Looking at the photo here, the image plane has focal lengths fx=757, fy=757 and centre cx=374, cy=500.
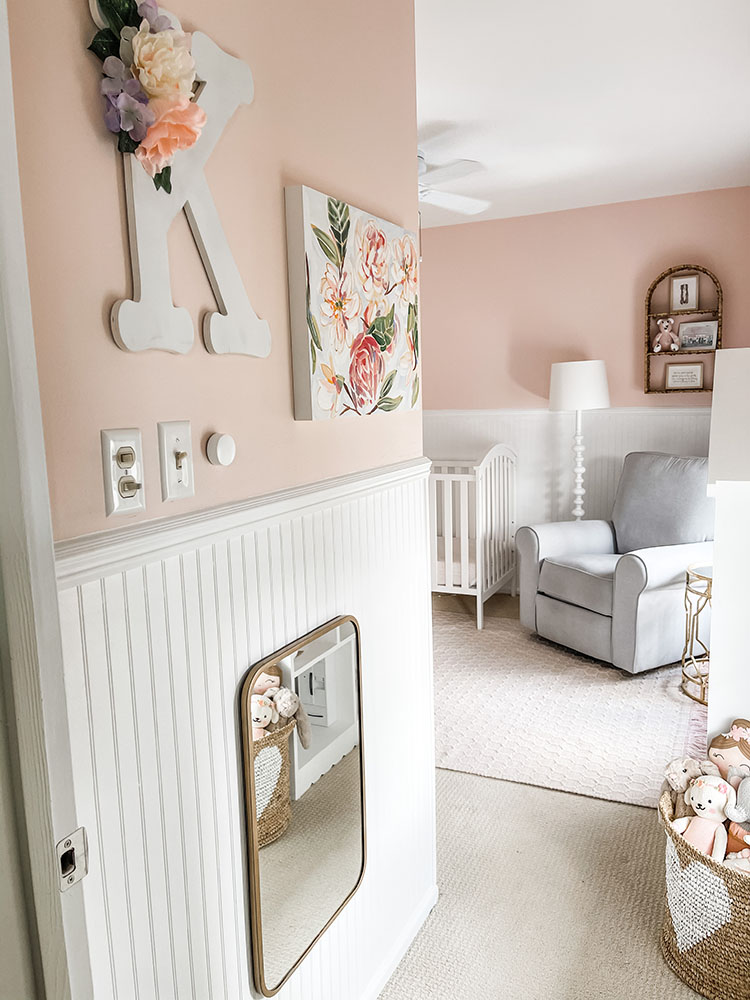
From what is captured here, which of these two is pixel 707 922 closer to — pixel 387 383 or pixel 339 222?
pixel 387 383

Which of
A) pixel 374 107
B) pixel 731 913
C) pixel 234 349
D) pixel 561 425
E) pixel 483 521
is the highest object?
pixel 374 107

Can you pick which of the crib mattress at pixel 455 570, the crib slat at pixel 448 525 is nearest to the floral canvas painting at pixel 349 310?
the crib slat at pixel 448 525

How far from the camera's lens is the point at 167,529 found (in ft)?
3.45

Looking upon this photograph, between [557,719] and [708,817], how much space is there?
136cm

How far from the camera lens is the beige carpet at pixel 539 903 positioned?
1778mm

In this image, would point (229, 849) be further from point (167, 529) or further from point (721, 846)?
point (721, 846)

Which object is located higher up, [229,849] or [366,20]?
[366,20]

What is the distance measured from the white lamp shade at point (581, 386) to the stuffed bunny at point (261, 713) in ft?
11.1

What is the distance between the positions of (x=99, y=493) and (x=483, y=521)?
134 inches

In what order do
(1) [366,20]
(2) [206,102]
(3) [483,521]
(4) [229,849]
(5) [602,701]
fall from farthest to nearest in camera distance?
(3) [483,521]
(5) [602,701]
(1) [366,20]
(4) [229,849]
(2) [206,102]

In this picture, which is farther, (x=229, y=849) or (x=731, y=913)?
(x=731, y=913)

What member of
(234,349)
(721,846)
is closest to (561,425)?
(721,846)

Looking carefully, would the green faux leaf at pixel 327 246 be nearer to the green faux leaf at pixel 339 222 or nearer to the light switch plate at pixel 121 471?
the green faux leaf at pixel 339 222

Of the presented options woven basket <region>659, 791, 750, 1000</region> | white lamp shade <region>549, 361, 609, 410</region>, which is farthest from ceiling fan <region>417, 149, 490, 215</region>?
woven basket <region>659, 791, 750, 1000</region>
